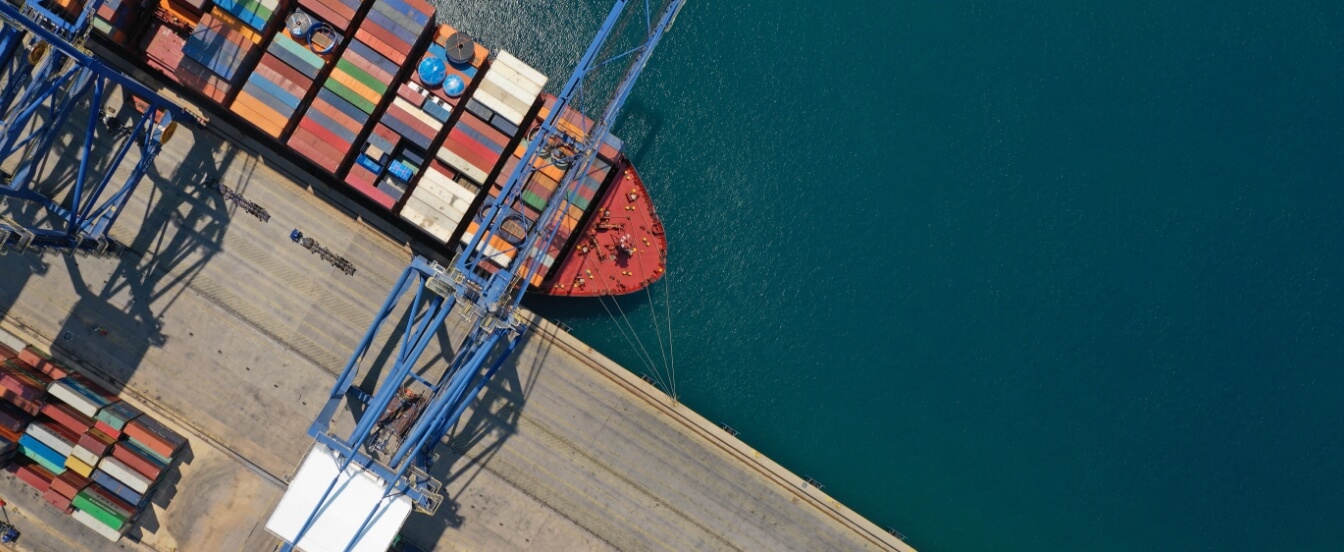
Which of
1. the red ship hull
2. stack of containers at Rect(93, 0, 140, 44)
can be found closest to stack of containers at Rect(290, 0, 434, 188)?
the red ship hull

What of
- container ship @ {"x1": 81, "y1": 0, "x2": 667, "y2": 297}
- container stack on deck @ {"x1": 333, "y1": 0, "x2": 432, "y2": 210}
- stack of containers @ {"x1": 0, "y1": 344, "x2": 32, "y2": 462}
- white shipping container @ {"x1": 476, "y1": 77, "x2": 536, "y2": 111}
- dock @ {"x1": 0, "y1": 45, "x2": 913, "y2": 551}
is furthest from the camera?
dock @ {"x1": 0, "y1": 45, "x2": 913, "y2": 551}

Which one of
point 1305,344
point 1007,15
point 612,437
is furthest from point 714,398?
point 1305,344

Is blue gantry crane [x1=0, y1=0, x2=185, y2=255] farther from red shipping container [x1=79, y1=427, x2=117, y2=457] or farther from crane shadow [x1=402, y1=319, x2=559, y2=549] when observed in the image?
crane shadow [x1=402, y1=319, x2=559, y2=549]

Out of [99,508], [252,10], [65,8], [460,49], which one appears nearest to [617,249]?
[460,49]

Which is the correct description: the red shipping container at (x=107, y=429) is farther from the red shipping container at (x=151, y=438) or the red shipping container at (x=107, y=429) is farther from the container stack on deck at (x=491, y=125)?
the container stack on deck at (x=491, y=125)

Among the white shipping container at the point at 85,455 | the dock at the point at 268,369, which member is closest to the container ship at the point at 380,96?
the dock at the point at 268,369

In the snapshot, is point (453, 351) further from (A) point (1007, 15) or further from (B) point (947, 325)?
(A) point (1007, 15)

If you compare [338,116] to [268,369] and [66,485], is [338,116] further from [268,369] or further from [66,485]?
[66,485]
